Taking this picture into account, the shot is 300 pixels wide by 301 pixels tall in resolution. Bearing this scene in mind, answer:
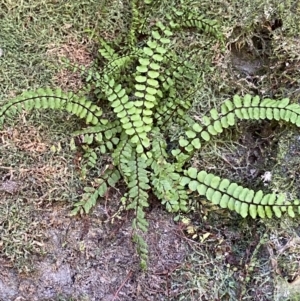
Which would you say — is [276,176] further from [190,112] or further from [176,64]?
[176,64]

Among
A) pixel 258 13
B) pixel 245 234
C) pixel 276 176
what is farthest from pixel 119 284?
pixel 258 13

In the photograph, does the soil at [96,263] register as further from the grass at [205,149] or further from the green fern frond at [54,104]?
the green fern frond at [54,104]

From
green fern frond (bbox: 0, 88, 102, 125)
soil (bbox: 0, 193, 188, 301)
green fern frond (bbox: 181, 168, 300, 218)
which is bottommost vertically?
soil (bbox: 0, 193, 188, 301)

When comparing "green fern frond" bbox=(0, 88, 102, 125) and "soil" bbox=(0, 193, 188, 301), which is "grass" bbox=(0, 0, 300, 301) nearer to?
"soil" bbox=(0, 193, 188, 301)

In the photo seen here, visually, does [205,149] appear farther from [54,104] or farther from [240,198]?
[54,104]

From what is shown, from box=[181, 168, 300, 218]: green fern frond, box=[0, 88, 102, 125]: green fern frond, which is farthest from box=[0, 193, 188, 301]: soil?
box=[0, 88, 102, 125]: green fern frond

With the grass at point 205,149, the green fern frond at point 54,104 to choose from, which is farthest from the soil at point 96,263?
the green fern frond at point 54,104
